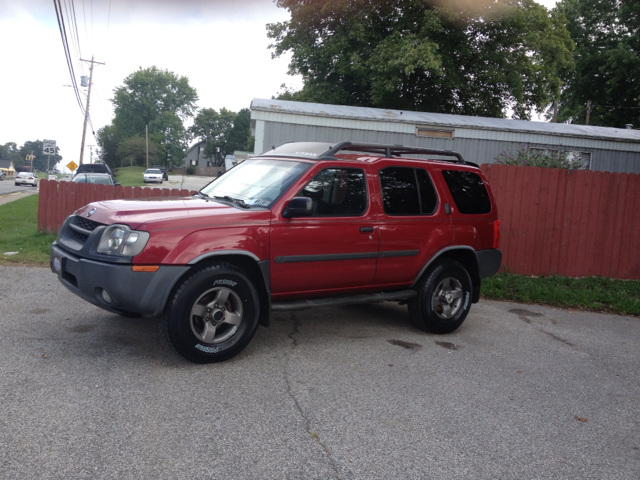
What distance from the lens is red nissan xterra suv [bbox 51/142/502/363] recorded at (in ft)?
14.5

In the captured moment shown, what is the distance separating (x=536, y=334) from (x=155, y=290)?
458cm

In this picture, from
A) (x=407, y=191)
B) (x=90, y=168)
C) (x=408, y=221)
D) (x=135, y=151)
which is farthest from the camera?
(x=135, y=151)

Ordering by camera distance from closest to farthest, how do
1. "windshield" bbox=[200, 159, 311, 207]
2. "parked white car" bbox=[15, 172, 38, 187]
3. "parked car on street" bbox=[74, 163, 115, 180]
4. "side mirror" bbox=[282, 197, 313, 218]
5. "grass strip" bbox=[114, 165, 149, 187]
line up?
"side mirror" bbox=[282, 197, 313, 218] < "windshield" bbox=[200, 159, 311, 207] < "parked car on street" bbox=[74, 163, 115, 180] < "grass strip" bbox=[114, 165, 149, 187] < "parked white car" bbox=[15, 172, 38, 187]

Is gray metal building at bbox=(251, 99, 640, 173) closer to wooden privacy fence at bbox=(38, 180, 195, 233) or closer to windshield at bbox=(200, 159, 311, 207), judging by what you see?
wooden privacy fence at bbox=(38, 180, 195, 233)

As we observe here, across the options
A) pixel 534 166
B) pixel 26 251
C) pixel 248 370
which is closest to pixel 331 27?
pixel 534 166

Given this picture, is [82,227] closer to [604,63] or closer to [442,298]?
[442,298]

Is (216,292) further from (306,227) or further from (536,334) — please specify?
(536,334)

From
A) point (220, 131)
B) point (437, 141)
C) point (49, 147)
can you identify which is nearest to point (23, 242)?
point (437, 141)

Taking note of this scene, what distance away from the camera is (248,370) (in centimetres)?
460

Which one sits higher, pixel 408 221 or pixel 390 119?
pixel 390 119

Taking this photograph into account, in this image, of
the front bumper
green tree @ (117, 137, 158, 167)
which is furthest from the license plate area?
green tree @ (117, 137, 158, 167)

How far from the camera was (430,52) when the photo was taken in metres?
23.3

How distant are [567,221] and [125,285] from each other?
8.31 metres

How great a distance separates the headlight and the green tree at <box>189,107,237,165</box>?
96656mm
